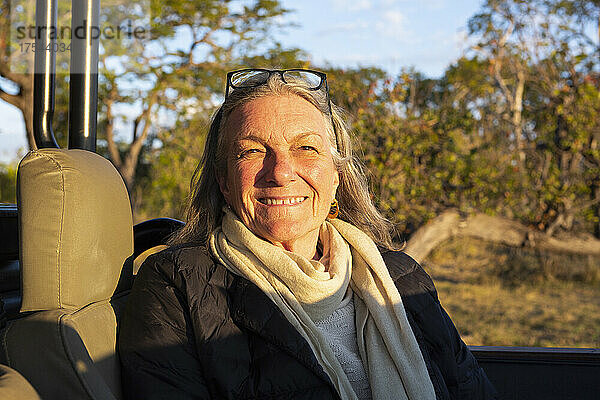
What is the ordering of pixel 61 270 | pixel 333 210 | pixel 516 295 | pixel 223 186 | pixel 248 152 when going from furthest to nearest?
pixel 516 295, pixel 333 210, pixel 223 186, pixel 248 152, pixel 61 270

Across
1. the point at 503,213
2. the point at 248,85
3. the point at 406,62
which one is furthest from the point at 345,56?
the point at 248,85

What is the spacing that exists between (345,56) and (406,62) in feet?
3.33

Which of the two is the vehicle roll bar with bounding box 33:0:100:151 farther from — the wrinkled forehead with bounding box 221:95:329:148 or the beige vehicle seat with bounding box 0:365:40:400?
the beige vehicle seat with bounding box 0:365:40:400

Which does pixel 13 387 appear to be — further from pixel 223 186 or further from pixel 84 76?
pixel 84 76

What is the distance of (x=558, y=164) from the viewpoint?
5602mm

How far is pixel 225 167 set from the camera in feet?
5.85

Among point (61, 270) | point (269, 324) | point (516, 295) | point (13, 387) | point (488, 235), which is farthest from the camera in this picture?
point (516, 295)

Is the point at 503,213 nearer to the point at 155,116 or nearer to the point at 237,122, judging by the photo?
the point at 237,122

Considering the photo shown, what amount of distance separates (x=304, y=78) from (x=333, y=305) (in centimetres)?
66

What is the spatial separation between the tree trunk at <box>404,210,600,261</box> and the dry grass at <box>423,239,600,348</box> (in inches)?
20.8

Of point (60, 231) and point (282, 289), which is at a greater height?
point (60, 231)

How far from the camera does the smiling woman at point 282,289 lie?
1.42 meters

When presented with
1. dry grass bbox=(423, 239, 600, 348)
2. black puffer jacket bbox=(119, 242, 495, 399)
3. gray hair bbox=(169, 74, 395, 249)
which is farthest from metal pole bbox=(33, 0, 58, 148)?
dry grass bbox=(423, 239, 600, 348)

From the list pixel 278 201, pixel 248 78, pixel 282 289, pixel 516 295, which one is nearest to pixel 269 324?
pixel 282 289
